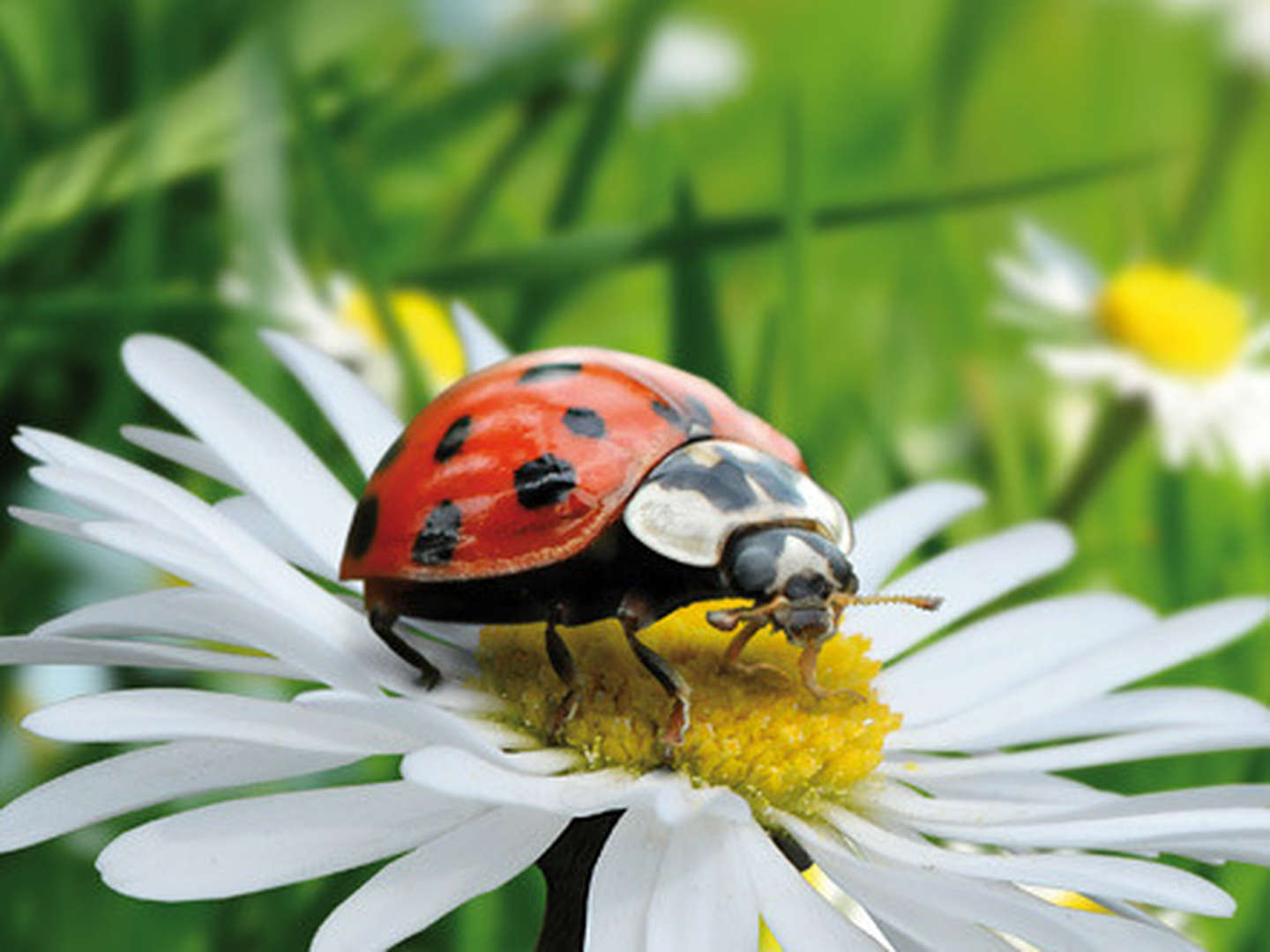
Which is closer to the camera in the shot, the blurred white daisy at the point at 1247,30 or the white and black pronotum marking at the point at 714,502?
the white and black pronotum marking at the point at 714,502

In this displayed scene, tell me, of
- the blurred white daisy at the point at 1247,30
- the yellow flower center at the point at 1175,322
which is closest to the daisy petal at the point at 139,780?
the yellow flower center at the point at 1175,322

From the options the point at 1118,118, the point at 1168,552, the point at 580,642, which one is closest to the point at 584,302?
the point at 1168,552

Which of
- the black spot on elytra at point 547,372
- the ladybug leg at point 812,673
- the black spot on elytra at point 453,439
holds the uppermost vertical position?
the black spot on elytra at point 547,372

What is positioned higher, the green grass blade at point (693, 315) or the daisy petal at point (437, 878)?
the green grass blade at point (693, 315)

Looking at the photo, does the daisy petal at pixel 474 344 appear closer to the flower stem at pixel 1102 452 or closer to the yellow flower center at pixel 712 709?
the yellow flower center at pixel 712 709

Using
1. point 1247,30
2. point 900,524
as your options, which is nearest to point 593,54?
point 1247,30

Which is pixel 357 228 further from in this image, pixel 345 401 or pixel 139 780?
pixel 139 780

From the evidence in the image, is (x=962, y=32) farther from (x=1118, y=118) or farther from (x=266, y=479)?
(x=266, y=479)
